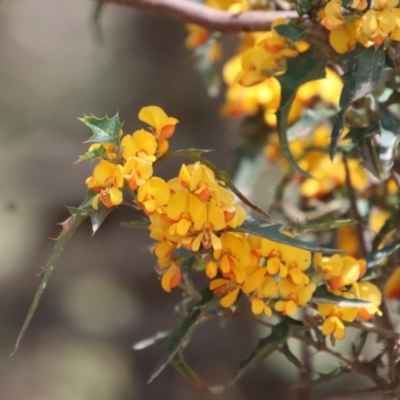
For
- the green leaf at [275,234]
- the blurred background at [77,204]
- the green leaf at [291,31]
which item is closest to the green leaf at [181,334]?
the green leaf at [275,234]

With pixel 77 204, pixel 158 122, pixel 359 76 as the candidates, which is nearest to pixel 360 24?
pixel 359 76

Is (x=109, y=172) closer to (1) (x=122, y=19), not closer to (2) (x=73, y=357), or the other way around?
(2) (x=73, y=357)

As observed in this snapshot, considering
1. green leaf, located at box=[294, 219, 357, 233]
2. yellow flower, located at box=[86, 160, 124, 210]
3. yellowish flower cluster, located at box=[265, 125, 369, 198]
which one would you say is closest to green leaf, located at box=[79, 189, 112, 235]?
yellow flower, located at box=[86, 160, 124, 210]

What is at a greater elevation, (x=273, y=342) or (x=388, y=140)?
(x=388, y=140)

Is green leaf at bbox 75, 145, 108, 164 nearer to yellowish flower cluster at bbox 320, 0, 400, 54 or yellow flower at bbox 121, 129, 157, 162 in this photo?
yellow flower at bbox 121, 129, 157, 162

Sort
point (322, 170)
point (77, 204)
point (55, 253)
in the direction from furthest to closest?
point (77, 204)
point (322, 170)
point (55, 253)

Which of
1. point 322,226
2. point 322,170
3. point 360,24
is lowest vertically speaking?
point 322,170

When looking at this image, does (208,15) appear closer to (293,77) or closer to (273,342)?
(293,77)
